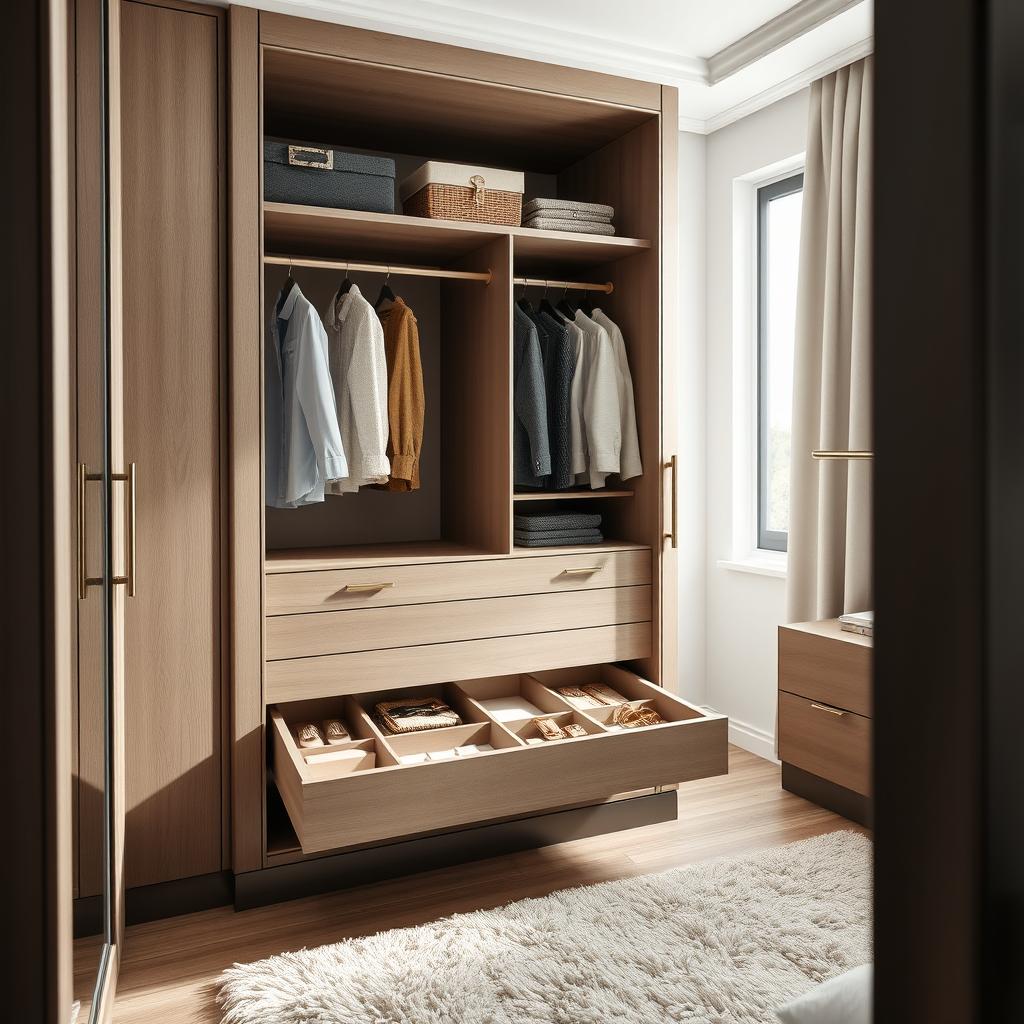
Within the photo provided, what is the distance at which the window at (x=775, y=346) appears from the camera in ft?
11.2

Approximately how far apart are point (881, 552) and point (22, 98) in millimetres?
572

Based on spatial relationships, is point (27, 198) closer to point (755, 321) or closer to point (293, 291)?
point (293, 291)

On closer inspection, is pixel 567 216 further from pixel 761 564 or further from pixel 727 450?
pixel 761 564

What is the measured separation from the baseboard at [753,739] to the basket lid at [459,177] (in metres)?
2.04

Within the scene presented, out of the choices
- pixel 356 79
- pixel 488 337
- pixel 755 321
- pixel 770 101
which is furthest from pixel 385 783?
pixel 770 101

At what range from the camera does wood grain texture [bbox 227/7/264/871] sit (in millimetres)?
2236

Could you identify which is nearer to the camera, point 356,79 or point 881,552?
point 881,552

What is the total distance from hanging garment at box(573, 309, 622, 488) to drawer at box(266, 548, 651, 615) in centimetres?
29

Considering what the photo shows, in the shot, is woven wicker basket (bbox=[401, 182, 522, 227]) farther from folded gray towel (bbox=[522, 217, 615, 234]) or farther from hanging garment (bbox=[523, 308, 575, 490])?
hanging garment (bbox=[523, 308, 575, 490])

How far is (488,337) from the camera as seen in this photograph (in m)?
2.74

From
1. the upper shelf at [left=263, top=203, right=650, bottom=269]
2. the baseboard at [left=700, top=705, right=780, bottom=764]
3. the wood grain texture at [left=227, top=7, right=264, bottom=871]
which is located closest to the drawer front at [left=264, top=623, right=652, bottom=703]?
the wood grain texture at [left=227, top=7, right=264, bottom=871]

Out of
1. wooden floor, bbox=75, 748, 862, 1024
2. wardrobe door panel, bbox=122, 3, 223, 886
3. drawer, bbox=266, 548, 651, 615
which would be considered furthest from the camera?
drawer, bbox=266, 548, 651, 615

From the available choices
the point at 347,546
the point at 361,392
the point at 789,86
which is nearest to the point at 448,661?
the point at 347,546

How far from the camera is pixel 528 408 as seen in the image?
275cm
